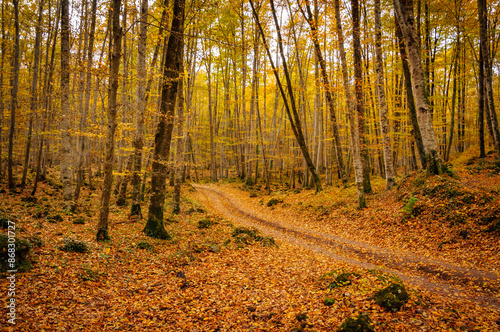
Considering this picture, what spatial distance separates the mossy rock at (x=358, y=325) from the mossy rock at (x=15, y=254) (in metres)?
5.88

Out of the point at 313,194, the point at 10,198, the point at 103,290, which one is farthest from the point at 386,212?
the point at 10,198

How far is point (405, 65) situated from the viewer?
1223 cm

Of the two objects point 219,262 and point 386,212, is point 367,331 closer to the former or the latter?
point 219,262

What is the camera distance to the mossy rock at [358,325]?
12.0ft

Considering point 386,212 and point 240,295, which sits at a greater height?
point 386,212

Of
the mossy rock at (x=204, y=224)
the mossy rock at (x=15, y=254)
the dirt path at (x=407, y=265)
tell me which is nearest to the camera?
the mossy rock at (x=15, y=254)

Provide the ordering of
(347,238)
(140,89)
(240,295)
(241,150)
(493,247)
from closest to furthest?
(240,295), (493,247), (347,238), (140,89), (241,150)

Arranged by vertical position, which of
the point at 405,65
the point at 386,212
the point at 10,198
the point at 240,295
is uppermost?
the point at 405,65

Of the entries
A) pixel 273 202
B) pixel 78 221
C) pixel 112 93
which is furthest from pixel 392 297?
pixel 273 202

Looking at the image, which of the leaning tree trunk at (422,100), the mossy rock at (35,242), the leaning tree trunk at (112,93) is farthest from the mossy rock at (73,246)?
the leaning tree trunk at (422,100)

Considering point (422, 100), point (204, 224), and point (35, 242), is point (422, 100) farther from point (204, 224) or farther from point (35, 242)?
point (35, 242)

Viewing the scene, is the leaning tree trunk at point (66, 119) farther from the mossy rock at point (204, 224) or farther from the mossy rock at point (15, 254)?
the mossy rock at point (15, 254)

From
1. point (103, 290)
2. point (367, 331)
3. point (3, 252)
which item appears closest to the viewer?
point (367, 331)

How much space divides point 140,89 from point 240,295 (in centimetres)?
897
